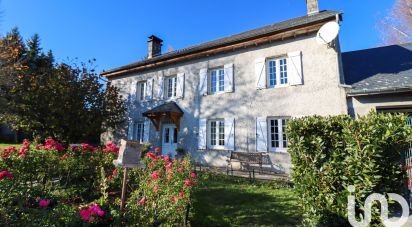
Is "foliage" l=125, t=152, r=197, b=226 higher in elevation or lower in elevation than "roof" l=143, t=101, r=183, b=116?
lower

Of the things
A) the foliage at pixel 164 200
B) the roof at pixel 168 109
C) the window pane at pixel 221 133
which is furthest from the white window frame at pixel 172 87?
the foliage at pixel 164 200

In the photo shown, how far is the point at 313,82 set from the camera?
30.7 ft

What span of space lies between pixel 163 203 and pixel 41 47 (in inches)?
1366

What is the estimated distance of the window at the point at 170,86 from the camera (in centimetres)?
1379

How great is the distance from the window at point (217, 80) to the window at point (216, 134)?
5.26 ft

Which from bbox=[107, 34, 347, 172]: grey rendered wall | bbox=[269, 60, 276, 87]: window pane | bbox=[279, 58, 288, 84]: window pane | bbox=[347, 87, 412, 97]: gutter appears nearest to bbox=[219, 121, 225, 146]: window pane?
bbox=[107, 34, 347, 172]: grey rendered wall

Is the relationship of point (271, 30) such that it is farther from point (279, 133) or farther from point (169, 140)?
point (169, 140)

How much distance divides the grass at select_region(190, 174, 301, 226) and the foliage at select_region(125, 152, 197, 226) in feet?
1.73

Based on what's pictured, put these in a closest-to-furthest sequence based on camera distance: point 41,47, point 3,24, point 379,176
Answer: point 379,176
point 3,24
point 41,47

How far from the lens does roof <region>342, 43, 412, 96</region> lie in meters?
8.02

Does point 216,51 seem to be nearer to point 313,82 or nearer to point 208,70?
point 208,70

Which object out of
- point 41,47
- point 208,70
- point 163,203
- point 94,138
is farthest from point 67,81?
point 41,47

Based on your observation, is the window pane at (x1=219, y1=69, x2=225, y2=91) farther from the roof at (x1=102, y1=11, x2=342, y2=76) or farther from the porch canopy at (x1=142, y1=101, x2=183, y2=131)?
the porch canopy at (x1=142, y1=101, x2=183, y2=131)

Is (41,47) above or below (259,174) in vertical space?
above
